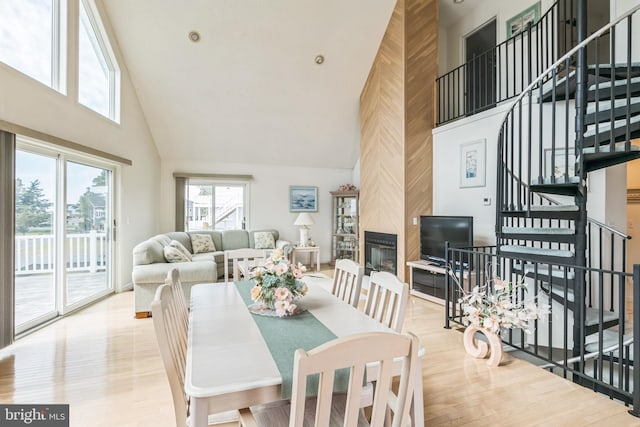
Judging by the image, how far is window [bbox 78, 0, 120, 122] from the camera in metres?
4.09

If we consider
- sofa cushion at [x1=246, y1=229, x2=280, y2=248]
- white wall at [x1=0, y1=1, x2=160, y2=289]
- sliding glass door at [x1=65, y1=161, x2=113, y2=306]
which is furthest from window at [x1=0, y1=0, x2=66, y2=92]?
sofa cushion at [x1=246, y1=229, x2=280, y2=248]

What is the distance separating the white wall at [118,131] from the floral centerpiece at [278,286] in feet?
9.60

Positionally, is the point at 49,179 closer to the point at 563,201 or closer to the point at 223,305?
the point at 223,305

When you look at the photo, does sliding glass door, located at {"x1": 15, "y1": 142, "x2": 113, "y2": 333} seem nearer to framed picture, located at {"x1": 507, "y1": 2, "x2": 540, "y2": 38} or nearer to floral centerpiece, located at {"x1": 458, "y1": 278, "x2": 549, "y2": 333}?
floral centerpiece, located at {"x1": 458, "y1": 278, "x2": 549, "y2": 333}

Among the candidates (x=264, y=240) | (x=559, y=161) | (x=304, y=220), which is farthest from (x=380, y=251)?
(x=559, y=161)

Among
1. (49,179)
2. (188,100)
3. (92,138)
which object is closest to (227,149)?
(188,100)

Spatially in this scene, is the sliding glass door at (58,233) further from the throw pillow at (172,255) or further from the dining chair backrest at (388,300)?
the dining chair backrest at (388,300)

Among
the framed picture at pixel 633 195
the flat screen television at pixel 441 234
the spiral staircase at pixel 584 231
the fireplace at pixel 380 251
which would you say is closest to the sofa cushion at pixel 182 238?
the fireplace at pixel 380 251

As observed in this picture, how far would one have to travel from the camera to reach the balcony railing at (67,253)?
3299mm

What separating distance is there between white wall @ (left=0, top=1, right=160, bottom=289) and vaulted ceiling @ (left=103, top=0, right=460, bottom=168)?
422mm

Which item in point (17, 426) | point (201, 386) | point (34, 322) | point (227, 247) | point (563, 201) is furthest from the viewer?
point (227, 247)

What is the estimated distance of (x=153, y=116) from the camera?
19.2ft

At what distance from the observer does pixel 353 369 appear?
2.97ft

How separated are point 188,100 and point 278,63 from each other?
5.79 feet
